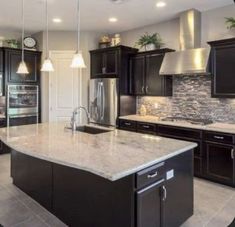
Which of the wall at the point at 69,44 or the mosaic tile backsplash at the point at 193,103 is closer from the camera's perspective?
the mosaic tile backsplash at the point at 193,103

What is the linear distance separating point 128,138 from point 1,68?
400 centimetres

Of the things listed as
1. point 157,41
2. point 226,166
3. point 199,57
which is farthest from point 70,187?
point 157,41

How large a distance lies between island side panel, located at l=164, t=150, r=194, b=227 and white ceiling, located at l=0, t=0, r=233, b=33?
108 inches

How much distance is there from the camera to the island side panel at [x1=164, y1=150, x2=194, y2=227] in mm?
2301

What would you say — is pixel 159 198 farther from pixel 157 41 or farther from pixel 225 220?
pixel 157 41

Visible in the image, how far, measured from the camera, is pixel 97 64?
18.6 ft

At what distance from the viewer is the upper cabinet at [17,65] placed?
555 centimetres

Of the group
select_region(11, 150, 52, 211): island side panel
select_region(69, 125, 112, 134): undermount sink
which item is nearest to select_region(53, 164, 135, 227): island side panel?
select_region(11, 150, 52, 211): island side panel

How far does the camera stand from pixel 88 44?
5914 mm

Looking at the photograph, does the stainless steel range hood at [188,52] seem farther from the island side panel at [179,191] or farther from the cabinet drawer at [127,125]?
the island side panel at [179,191]

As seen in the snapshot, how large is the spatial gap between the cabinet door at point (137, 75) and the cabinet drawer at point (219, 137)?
5.82 feet

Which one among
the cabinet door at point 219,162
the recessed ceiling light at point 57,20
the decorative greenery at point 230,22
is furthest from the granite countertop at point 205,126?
the recessed ceiling light at point 57,20

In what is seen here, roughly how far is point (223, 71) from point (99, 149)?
2.61m

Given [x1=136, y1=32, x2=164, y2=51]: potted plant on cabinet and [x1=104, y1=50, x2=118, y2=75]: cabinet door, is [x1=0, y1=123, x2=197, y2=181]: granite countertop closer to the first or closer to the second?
[x1=104, y1=50, x2=118, y2=75]: cabinet door
